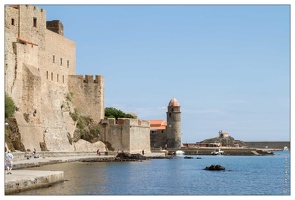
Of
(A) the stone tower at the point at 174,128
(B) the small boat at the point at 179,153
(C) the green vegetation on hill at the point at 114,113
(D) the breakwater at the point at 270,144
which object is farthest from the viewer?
(D) the breakwater at the point at 270,144

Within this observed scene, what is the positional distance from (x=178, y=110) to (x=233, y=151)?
8779 mm

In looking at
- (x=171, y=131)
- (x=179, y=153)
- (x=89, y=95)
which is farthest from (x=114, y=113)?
(x=171, y=131)

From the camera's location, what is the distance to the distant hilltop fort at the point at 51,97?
106ft

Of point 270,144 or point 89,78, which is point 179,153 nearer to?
point 89,78

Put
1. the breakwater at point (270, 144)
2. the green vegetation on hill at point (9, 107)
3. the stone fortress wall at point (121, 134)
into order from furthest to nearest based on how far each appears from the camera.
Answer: the breakwater at point (270, 144) < the stone fortress wall at point (121, 134) < the green vegetation on hill at point (9, 107)

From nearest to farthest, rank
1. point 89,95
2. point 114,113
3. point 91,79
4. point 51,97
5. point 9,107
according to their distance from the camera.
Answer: point 9,107 → point 51,97 → point 89,95 → point 91,79 → point 114,113

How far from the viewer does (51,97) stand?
38.3 metres

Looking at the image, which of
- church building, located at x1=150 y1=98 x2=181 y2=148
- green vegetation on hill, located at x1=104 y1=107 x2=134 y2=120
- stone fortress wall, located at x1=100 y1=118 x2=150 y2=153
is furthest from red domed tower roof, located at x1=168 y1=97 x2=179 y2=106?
stone fortress wall, located at x1=100 y1=118 x2=150 y2=153

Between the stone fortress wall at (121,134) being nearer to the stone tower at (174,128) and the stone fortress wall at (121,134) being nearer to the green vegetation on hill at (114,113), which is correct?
the green vegetation on hill at (114,113)

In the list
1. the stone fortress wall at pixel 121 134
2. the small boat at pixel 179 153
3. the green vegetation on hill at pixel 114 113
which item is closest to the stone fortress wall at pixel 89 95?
the stone fortress wall at pixel 121 134

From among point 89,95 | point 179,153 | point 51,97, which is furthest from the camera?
point 179,153

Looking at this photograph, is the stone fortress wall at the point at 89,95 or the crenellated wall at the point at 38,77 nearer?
the crenellated wall at the point at 38,77

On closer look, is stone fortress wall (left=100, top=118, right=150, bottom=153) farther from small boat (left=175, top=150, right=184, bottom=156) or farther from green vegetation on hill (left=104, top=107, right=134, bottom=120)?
small boat (left=175, top=150, right=184, bottom=156)

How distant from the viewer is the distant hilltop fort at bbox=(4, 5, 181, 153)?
106 feet
